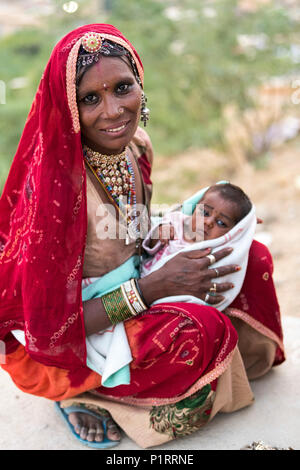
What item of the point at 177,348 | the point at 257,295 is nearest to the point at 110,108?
the point at 177,348

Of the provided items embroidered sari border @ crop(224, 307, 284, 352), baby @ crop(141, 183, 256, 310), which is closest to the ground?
embroidered sari border @ crop(224, 307, 284, 352)

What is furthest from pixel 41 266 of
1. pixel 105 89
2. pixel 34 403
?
pixel 34 403

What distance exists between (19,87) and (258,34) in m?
A: 3.77

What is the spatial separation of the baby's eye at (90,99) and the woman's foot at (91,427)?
1442mm

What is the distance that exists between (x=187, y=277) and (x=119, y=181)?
52 centimetres

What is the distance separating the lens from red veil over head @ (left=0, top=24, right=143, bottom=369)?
6.34 feet

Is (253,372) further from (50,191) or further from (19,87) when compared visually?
(19,87)

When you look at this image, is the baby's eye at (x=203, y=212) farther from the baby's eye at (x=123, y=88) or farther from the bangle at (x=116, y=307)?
the baby's eye at (x=123, y=88)

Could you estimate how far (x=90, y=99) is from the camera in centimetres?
197

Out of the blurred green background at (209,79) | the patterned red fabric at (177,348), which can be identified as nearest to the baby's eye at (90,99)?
the patterned red fabric at (177,348)

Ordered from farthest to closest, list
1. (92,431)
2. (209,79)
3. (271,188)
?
1. (209,79)
2. (271,188)
3. (92,431)

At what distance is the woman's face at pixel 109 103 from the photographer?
1920 millimetres

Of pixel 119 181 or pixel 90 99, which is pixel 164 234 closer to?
pixel 119 181
